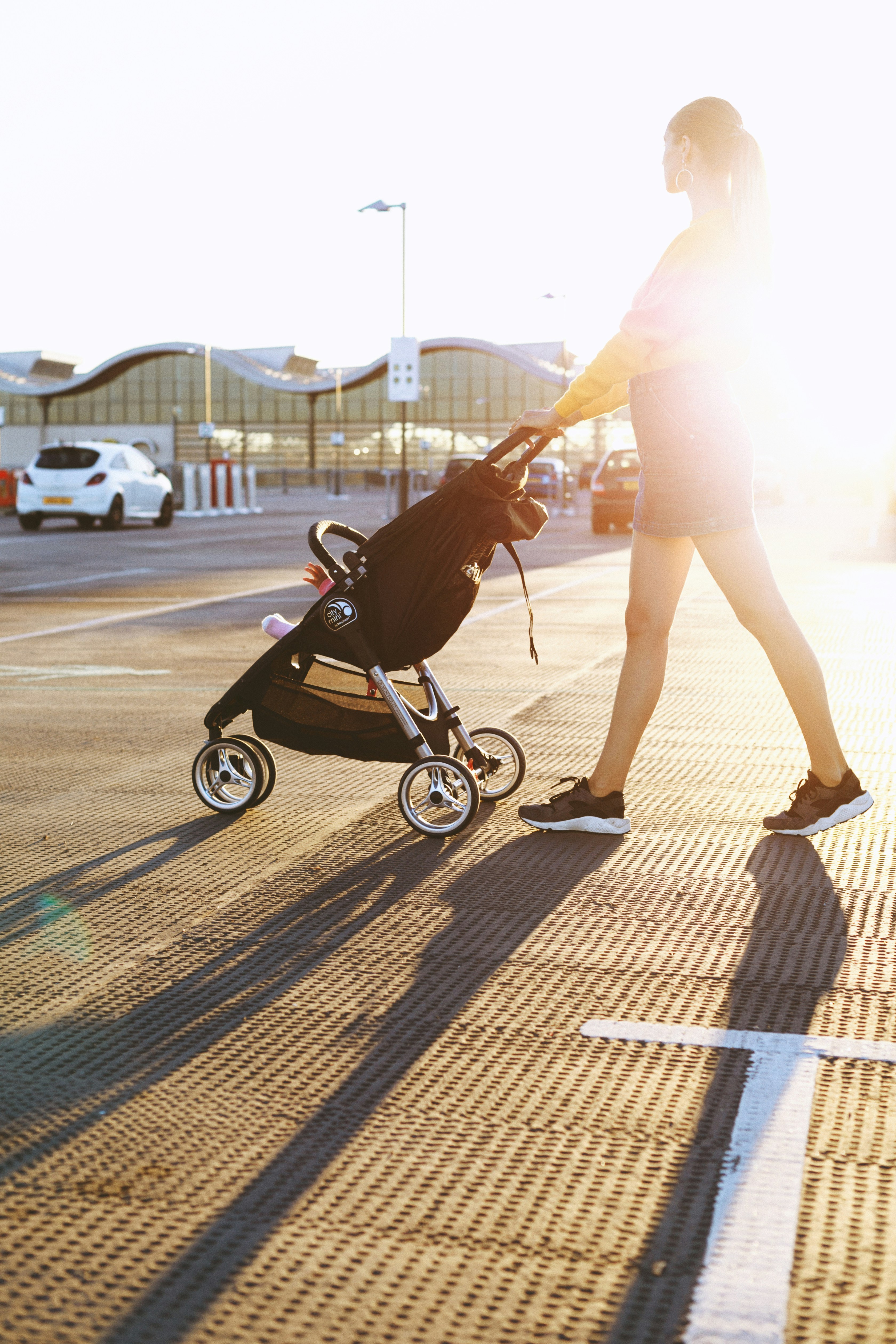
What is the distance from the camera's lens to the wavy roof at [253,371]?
95812 mm

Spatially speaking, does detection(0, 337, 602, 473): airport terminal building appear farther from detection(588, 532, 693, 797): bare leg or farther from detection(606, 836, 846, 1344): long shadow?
detection(606, 836, 846, 1344): long shadow

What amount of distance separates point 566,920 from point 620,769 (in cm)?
90

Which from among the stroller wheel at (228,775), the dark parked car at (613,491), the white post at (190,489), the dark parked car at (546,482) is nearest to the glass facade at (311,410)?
the dark parked car at (546,482)

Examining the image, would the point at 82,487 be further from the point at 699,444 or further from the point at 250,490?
the point at 699,444

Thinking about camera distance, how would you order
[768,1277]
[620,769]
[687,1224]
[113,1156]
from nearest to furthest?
[768,1277], [687,1224], [113,1156], [620,769]

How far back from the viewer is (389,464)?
10231 cm

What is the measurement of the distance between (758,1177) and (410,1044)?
74 cm

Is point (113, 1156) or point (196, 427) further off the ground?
point (196, 427)

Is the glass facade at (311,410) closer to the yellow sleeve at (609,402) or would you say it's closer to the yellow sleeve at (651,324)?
the yellow sleeve at (609,402)

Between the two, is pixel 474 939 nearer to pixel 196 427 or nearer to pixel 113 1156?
pixel 113 1156

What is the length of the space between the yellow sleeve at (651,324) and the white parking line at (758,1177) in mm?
1808

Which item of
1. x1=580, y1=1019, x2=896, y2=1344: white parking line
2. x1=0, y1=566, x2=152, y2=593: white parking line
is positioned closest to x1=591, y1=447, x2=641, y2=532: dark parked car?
x1=0, y1=566, x2=152, y2=593: white parking line

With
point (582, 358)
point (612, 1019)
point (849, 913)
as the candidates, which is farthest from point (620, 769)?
point (582, 358)

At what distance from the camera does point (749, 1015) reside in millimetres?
2949
